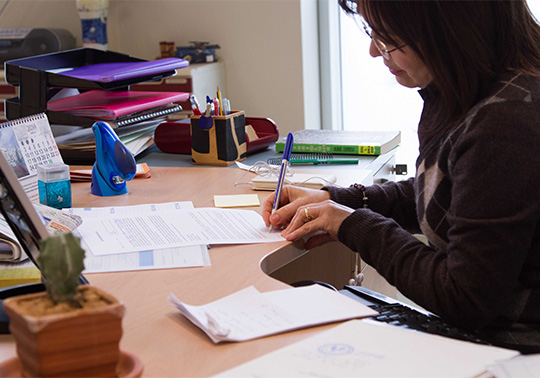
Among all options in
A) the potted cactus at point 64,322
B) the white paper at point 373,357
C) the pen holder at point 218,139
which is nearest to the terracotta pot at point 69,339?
the potted cactus at point 64,322

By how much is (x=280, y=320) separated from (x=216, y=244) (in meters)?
0.33

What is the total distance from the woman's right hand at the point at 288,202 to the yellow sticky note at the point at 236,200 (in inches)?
4.1

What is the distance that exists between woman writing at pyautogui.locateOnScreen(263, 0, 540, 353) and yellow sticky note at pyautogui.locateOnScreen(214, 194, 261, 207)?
0.34 meters

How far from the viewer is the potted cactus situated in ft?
1.90

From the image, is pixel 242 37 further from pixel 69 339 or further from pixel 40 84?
pixel 69 339

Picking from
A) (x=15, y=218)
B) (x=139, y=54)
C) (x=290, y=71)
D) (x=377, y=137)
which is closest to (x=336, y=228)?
(x=15, y=218)

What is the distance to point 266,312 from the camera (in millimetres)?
803

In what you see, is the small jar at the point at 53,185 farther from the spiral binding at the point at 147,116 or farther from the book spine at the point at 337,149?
the book spine at the point at 337,149

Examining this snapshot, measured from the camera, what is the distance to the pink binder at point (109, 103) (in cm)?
171

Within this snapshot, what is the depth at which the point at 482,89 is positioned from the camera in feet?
3.04

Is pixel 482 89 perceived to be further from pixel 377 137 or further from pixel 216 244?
pixel 377 137

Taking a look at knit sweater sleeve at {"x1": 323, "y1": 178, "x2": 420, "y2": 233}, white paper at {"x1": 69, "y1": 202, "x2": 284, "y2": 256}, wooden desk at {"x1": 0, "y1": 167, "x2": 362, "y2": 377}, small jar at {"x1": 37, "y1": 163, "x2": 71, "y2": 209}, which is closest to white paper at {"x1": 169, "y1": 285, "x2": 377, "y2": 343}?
wooden desk at {"x1": 0, "y1": 167, "x2": 362, "y2": 377}

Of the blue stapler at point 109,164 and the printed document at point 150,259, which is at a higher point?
the blue stapler at point 109,164

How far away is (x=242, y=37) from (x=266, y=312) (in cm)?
240
